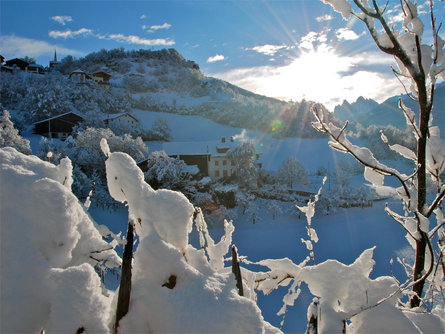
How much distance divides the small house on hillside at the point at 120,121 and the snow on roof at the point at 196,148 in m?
5.82

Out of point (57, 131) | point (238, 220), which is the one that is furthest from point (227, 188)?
point (57, 131)

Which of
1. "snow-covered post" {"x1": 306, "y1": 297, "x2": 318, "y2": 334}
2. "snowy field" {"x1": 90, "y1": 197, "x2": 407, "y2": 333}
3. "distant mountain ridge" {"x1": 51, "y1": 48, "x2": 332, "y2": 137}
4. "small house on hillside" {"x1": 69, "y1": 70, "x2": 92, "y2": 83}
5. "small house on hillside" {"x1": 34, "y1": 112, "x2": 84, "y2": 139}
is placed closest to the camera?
"snow-covered post" {"x1": 306, "y1": 297, "x2": 318, "y2": 334}

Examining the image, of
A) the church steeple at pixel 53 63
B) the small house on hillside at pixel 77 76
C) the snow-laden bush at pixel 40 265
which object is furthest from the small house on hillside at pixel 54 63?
the snow-laden bush at pixel 40 265

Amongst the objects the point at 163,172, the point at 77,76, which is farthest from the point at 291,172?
the point at 77,76

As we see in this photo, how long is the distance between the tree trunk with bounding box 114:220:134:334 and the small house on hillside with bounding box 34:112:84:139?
90.7ft

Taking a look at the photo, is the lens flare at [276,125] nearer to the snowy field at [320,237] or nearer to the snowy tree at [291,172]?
the snowy tree at [291,172]

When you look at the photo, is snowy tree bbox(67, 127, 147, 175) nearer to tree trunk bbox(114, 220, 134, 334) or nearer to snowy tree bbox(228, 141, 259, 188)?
snowy tree bbox(228, 141, 259, 188)

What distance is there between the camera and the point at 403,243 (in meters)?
16.5

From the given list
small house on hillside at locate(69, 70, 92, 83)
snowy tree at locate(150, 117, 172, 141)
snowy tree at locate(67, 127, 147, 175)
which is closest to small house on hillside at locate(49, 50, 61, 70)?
small house on hillside at locate(69, 70, 92, 83)

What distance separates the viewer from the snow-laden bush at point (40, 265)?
0.65 meters

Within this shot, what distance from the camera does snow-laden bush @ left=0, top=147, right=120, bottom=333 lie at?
0.65m

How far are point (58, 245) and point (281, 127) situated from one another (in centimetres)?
4045

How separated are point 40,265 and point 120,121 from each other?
92.5 ft

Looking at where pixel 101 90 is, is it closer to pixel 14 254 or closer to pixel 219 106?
pixel 219 106
